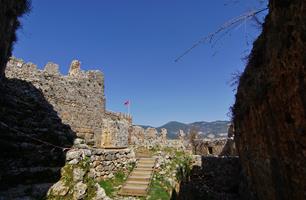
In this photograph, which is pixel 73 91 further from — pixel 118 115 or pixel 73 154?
pixel 73 154

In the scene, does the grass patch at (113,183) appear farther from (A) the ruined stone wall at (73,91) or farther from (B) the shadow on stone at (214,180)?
(A) the ruined stone wall at (73,91)

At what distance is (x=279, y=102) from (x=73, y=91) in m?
13.8

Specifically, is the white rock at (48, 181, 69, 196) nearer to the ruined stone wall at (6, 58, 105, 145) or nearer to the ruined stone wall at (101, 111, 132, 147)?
the ruined stone wall at (101, 111, 132, 147)

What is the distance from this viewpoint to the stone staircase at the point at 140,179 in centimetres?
958

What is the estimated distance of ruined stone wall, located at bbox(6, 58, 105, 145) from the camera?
15.6 metres

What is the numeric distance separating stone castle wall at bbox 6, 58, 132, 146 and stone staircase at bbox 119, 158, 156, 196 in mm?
2574

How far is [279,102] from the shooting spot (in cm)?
588

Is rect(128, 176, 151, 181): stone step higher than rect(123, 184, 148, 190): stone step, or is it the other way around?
rect(128, 176, 151, 181): stone step

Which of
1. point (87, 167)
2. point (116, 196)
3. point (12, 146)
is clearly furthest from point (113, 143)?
point (12, 146)

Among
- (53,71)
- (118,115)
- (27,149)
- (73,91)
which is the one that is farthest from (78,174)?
(118,115)

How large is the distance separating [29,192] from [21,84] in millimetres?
9947

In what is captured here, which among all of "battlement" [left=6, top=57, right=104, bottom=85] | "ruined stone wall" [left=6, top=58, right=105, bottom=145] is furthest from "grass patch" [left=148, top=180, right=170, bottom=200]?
"battlement" [left=6, top=57, right=104, bottom=85]

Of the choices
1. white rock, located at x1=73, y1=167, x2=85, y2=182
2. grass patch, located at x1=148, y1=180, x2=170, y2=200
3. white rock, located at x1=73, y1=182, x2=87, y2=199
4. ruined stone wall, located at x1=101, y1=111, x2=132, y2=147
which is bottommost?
grass patch, located at x1=148, y1=180, x2=170, y2=200

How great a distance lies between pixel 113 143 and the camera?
46.3 feet
